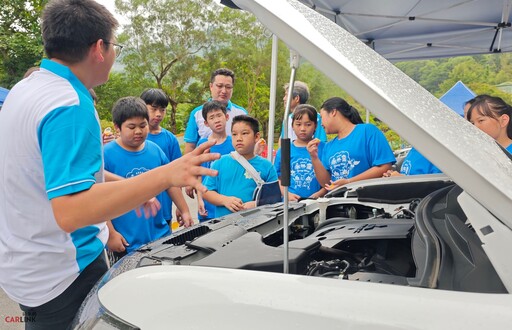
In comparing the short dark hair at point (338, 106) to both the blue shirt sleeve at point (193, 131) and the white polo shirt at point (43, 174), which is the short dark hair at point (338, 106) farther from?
the white polo shirt at point (43, 174)

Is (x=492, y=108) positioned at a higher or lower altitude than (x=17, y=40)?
lower

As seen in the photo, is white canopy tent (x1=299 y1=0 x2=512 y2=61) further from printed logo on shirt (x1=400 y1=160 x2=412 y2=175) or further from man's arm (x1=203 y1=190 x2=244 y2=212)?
man's arm (x1=203 y1=190 x2=244 y2=212)

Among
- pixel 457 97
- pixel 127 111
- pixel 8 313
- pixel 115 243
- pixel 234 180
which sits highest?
pixel 457 97

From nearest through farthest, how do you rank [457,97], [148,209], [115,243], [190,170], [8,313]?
[190,170]
[115,243]
[148,209]
[8,313]
[457,97]

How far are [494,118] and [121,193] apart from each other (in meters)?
2.78

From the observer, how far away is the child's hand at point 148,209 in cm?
275

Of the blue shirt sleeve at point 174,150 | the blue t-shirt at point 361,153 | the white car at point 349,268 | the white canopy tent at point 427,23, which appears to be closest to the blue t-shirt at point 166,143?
the blue shirt sleeve at point 174,150

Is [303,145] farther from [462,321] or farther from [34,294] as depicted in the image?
[462,321]

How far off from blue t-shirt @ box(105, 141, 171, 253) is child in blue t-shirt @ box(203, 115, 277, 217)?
0.41m

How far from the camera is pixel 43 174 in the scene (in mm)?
1474

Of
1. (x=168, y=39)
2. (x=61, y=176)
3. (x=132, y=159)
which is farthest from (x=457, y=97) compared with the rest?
(x=168, y=39)

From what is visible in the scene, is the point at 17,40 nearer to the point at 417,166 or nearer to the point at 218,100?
the point at 218,100

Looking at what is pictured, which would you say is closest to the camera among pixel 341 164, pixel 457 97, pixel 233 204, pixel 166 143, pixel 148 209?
pixel 148 209

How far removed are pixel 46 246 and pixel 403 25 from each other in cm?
680
